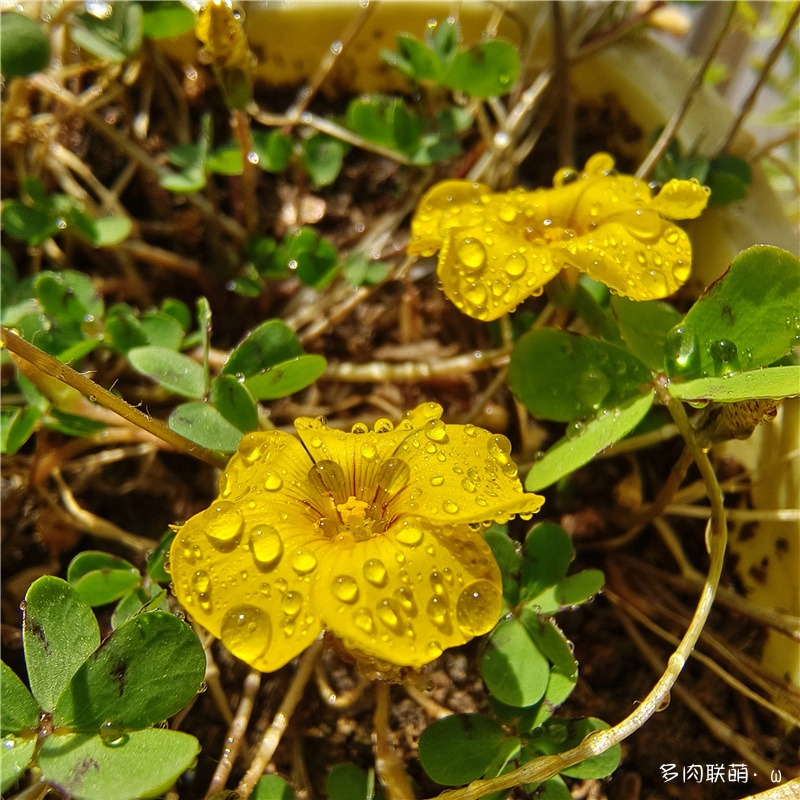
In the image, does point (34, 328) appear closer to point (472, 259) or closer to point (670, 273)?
point (472, 259)

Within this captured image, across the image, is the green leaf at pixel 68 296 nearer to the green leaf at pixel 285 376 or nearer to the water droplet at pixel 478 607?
the green leaf at pixel 285 376

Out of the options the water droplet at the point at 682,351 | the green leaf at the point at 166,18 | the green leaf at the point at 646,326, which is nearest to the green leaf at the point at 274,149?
the green leaf at the point at 166,18

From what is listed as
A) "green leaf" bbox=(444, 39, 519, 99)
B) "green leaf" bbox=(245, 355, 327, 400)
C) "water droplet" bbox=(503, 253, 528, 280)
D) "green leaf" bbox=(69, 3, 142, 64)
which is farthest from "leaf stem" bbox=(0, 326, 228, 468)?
"green leaf" bbox=(444, 39, 519, 99)

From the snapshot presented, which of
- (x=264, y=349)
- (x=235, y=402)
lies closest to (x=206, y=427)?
(x=235, y=402)

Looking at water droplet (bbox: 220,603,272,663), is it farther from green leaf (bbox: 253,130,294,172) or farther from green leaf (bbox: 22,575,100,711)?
green leaf (bbox: 253,130,294,172)

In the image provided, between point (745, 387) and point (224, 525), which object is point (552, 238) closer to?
point (745, 387)

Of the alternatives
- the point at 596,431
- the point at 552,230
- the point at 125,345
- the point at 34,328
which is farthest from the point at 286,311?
the point at 596,431
